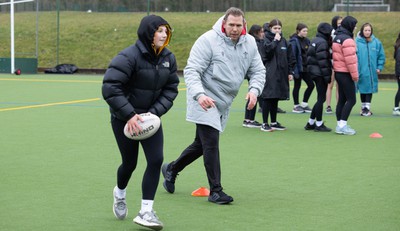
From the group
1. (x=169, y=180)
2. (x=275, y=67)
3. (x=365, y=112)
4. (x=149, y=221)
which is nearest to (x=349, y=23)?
(x=275, y=67)

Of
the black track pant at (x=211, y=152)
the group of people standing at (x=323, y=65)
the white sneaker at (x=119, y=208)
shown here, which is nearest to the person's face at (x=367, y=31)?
the group of people standing at (x=323, y=65)

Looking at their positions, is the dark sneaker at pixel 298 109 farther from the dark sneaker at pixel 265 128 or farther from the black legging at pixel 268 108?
the dark sneaker at pixel 265 128

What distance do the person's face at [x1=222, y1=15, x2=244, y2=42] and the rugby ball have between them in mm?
1554

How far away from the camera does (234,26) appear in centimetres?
805

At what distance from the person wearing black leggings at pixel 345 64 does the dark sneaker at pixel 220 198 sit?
564 centimetres

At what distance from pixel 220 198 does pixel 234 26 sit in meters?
1.54

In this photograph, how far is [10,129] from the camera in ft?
45.2

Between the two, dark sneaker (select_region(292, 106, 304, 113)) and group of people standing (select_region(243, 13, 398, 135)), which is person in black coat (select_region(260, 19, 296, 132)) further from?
dark sneaker (select_region(292, 106, 304, 113))

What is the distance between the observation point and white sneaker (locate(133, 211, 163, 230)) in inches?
268

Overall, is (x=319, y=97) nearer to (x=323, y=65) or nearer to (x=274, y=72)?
(x=323, y=65)

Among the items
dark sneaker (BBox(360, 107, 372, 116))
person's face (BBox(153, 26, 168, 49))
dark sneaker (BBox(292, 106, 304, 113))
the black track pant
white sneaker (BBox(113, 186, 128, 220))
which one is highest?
person's face (BBox(153, 26, 168, 49))

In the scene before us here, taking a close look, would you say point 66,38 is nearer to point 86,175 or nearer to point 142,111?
point 86,175

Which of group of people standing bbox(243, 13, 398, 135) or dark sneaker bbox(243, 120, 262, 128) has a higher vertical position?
group of people standing bbox(243, 13, 398, 135)

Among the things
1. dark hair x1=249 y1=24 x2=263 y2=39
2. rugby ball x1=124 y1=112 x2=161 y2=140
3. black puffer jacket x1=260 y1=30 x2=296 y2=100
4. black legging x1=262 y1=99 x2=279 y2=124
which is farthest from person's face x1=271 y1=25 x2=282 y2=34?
rugby ball x1=124 y1=112 x2=161 y2=140
